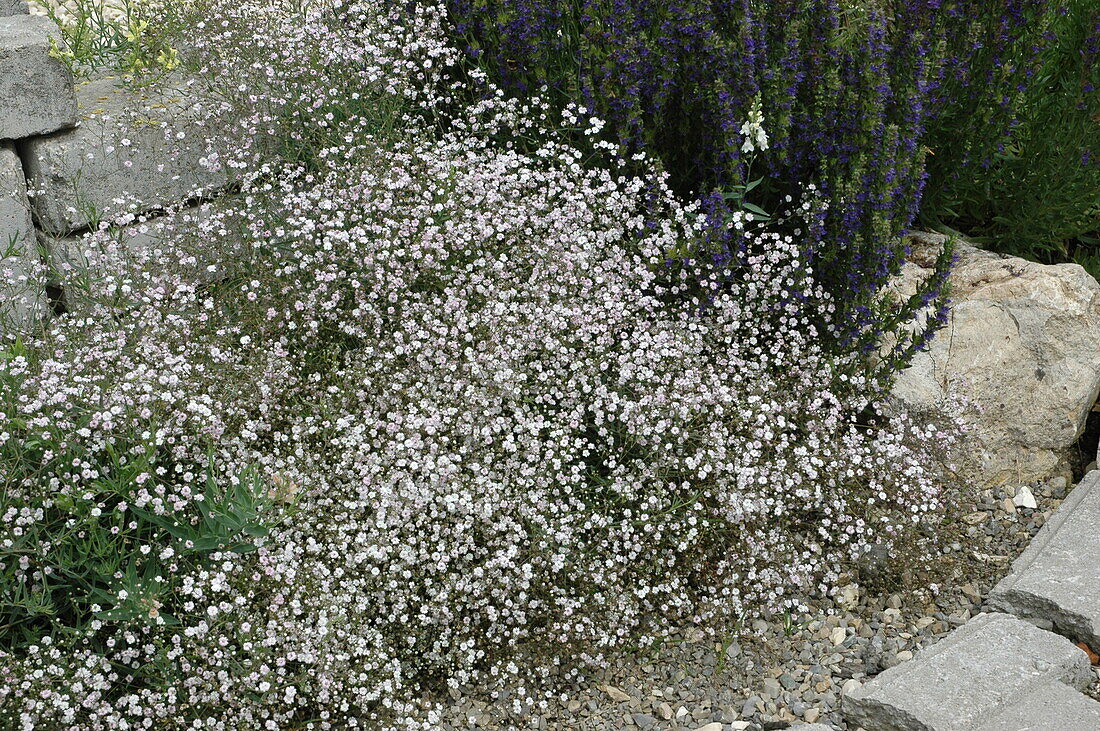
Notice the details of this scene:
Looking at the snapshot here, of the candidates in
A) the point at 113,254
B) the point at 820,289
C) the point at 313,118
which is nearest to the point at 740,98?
the point at 820,289

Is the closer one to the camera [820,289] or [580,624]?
[580,624]

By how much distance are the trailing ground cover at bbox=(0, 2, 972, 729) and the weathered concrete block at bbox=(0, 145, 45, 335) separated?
10.1 inches

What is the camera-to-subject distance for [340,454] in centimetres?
390

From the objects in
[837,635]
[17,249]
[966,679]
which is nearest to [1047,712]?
[966,679]

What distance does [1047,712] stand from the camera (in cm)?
330

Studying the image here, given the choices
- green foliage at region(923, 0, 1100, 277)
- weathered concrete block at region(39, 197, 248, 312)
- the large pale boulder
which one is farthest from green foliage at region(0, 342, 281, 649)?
green foliage at region(923, 0, 1100, 277)

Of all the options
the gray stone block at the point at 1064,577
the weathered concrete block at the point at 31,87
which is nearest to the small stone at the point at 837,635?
the gray stone block at the point at 1064,577

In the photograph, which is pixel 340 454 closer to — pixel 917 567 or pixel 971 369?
pixel 917 567

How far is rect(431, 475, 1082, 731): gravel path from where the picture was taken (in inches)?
146

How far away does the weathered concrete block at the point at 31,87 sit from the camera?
4.71 m

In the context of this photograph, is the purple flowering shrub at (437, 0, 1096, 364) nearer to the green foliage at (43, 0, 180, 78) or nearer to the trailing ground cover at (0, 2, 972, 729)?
the trailing ground cover at (0, 2, 972, 729)

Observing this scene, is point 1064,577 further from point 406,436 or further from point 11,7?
point 11,7

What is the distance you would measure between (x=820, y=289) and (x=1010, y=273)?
1.13 meters

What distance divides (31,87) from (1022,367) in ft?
15.8
